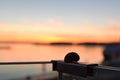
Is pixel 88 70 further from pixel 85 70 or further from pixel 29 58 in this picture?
pixel 29 58

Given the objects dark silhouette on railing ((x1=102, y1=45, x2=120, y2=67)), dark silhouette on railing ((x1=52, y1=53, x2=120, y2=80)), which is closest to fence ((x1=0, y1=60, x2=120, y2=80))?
dark silhouette on railing ((x1=52, y1=53, x2=120, y2=80))

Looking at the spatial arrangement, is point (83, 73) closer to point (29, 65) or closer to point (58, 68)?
point (58, 68)

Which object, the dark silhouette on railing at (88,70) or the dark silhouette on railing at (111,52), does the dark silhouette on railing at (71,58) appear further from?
the dark silhouette on railing at (111,52)

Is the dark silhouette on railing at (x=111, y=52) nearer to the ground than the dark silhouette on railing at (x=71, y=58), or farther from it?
farther from it

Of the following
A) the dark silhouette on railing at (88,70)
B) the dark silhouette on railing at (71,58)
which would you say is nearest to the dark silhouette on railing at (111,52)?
the dark silhouette on railing at (71,58)

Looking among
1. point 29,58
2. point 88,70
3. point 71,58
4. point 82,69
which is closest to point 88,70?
point 88,70

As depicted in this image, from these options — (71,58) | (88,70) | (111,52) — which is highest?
(111,52)

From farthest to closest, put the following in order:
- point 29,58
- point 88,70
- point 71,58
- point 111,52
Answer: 1. point 111,52
2. point 29,58
3. point 71,58
4. point 88,70

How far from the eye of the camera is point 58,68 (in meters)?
3.38

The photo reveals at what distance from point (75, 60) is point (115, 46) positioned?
1384 inches

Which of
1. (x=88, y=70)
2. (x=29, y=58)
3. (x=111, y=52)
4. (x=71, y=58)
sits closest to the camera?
(x=88, y=70)

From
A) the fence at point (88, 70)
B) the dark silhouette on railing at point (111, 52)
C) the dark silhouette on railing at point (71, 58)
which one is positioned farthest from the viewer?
the dark silhouette on railing at point (111, 52)

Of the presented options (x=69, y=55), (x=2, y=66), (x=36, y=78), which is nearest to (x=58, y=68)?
(x=69, y=55)

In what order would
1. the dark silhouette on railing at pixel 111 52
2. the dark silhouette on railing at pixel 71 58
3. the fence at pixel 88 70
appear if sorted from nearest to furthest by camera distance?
the fence at pixel 88 70, the dark silhouette on railing at pixel 71 58, the dark silhouette on railing at pixel 111 52
